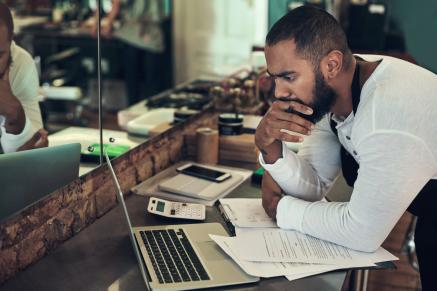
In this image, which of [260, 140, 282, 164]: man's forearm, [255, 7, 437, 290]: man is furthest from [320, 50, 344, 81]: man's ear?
[260, 140, 282, 164]: man's forearm

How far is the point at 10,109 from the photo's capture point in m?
1.60

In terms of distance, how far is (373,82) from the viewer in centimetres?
152

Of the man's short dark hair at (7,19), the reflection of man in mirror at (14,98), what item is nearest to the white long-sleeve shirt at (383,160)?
the reflection of man in mirror at (14,98)

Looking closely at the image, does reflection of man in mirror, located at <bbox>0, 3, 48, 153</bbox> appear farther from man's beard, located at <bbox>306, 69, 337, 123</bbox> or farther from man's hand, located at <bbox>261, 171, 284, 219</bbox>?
man's beard, located at <bbox>306, 69, 337, 123</bbox>

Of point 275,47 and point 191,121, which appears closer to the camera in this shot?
point 275,47

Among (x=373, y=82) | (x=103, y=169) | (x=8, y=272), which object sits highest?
(x=373, y=82)

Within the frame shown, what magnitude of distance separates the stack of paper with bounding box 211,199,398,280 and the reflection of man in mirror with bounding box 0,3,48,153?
2.00 ft

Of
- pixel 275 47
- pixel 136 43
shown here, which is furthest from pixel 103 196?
pixel 136 43

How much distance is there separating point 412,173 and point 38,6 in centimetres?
520

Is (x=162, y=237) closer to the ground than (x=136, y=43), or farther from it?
closer to the ground

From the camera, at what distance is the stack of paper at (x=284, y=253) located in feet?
4.67

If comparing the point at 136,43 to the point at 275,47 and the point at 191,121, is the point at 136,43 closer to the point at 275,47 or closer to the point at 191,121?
the point at 191,121

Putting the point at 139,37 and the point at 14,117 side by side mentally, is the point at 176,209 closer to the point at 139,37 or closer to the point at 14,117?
the point at 14,117

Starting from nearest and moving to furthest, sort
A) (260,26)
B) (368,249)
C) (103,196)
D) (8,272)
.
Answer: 1. (8,272)
2. (368,249)
3. (103,196)
4. (260,26)
